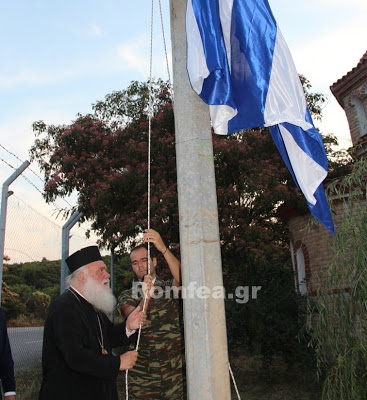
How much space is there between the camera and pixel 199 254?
9.49 ft

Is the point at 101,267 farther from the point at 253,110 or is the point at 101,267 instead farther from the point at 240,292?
the point at 240,292

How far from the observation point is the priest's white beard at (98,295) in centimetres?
336

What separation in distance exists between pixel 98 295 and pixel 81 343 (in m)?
0.51

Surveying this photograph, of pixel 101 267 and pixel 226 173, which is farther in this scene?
pixel 226 173

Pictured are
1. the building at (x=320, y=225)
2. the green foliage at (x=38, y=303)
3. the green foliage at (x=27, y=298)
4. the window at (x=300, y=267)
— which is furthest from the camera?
the green foliage at (x=38, y=303)

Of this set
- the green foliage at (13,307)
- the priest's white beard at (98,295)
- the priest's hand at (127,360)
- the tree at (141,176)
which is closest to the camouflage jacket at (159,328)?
the priest's white beard at (98,295)

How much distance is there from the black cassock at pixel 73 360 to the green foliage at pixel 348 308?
8.00 feet

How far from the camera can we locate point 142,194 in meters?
10.0

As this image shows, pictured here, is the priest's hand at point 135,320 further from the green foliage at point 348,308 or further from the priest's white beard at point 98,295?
the green foliage at point 348,308

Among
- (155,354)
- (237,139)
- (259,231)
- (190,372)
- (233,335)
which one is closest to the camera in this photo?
(190,372)

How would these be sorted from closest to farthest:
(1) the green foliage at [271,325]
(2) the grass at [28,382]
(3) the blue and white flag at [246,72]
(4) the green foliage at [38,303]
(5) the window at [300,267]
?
(3) the blue and white flag at [246,72], (2) the grass at [28,382], (1) the green foliage at [271,325], (5) the window at [300,267], (4) the green foliage at [38,303]

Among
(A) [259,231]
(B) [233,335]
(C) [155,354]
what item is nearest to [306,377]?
(B) [233,335]

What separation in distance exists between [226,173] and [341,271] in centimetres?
576

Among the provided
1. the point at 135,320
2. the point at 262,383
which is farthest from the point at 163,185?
the point at 135,320
